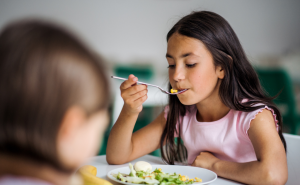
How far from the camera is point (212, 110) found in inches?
45.8

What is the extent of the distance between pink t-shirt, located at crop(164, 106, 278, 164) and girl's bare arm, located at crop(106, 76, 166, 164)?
183mm

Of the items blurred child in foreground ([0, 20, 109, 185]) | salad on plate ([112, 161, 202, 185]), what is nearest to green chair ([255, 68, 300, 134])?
salad on plate ([112, 161, 202, 185])

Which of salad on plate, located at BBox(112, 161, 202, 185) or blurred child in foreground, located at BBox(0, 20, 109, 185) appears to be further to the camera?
salad on plate, located at BBox(112, 161, 202, 185)

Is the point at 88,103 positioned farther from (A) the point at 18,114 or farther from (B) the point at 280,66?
(B) the point at 280,66

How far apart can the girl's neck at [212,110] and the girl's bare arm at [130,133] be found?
0.62ft

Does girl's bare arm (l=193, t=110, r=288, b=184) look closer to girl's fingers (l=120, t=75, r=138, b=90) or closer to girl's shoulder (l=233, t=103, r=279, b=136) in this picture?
girl's shoulder (l=233, t=103, r=279, b=136)

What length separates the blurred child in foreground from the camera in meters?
0.34

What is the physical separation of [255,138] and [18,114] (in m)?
0.78


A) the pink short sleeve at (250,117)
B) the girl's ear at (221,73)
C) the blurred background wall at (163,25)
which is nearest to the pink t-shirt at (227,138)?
the pink short sleeve at (250,117)

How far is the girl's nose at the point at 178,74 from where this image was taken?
100cm

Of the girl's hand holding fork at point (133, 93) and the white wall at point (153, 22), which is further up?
the white wall at point (153, 22)

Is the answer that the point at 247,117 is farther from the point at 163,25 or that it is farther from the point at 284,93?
the point at 163,25

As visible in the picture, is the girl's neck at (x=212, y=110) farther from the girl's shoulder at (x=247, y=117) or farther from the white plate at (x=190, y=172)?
the white plate at (x=190, y=172)

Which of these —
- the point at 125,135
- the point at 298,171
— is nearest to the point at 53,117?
the point at 125,135
